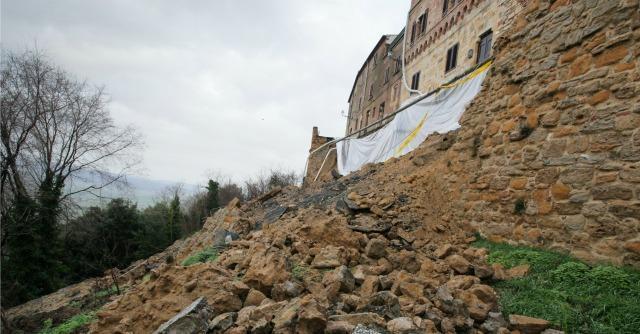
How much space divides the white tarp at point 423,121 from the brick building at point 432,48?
1.12m

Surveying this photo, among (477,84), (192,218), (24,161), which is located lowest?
(192,218)

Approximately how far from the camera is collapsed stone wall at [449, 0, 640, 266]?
307 cm

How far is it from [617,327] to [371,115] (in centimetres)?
2424

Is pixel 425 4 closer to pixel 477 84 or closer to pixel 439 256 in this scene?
pixel 477 84

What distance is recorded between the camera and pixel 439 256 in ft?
12.4

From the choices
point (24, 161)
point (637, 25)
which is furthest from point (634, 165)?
point (24, 161)

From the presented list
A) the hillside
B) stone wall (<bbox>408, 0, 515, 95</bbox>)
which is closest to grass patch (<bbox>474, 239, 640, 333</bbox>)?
the hillside

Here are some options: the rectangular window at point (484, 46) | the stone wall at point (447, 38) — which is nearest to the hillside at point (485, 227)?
the stone wall at point (447, 38)

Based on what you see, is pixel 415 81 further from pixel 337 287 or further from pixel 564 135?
pixel 337 287

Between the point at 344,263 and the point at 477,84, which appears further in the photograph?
the point at 477,84

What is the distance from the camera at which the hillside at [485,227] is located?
2.53m

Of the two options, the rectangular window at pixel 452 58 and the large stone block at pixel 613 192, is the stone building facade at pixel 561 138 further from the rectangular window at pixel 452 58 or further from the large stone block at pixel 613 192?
the rectangular window at pixel 452 58

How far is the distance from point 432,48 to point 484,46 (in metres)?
4.07

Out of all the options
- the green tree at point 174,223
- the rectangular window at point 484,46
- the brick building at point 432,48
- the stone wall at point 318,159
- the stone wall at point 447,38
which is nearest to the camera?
the rectangular window at point 484,46
